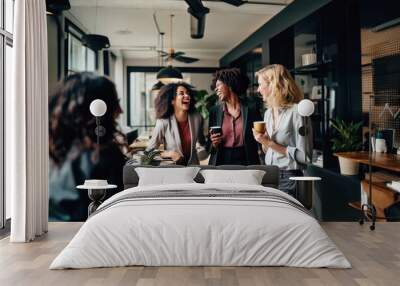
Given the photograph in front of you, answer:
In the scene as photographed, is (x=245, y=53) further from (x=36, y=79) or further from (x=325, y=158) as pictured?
(x=36, y=79)

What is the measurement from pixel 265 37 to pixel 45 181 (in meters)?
2.86

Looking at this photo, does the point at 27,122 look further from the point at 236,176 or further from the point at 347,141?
the point at 347,141

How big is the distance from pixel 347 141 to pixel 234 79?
1412 millimetres

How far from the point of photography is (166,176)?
562 cm

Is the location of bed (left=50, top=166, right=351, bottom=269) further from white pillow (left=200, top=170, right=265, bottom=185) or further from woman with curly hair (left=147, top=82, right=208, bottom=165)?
woman with curly hair (left=147, top=82, right=208, bottom=165)

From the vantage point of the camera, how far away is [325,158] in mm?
5934

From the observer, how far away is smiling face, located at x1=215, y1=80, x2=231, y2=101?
6039mm

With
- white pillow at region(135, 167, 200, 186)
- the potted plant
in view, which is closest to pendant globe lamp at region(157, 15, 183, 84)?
white pillow at region(135, 167, 200, 186)

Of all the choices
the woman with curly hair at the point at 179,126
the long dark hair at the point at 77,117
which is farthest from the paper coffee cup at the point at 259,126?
the long dark hair at the point at 77,117

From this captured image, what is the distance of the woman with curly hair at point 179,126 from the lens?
5.93 m

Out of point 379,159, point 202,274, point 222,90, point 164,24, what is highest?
point 164,24

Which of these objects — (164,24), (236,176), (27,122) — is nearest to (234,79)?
(164,24)

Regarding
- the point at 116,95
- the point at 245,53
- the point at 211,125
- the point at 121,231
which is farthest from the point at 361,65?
the point at 121,231

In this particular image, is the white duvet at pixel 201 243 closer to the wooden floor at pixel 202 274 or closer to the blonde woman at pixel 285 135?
the wooden floor at pixel 202 274
